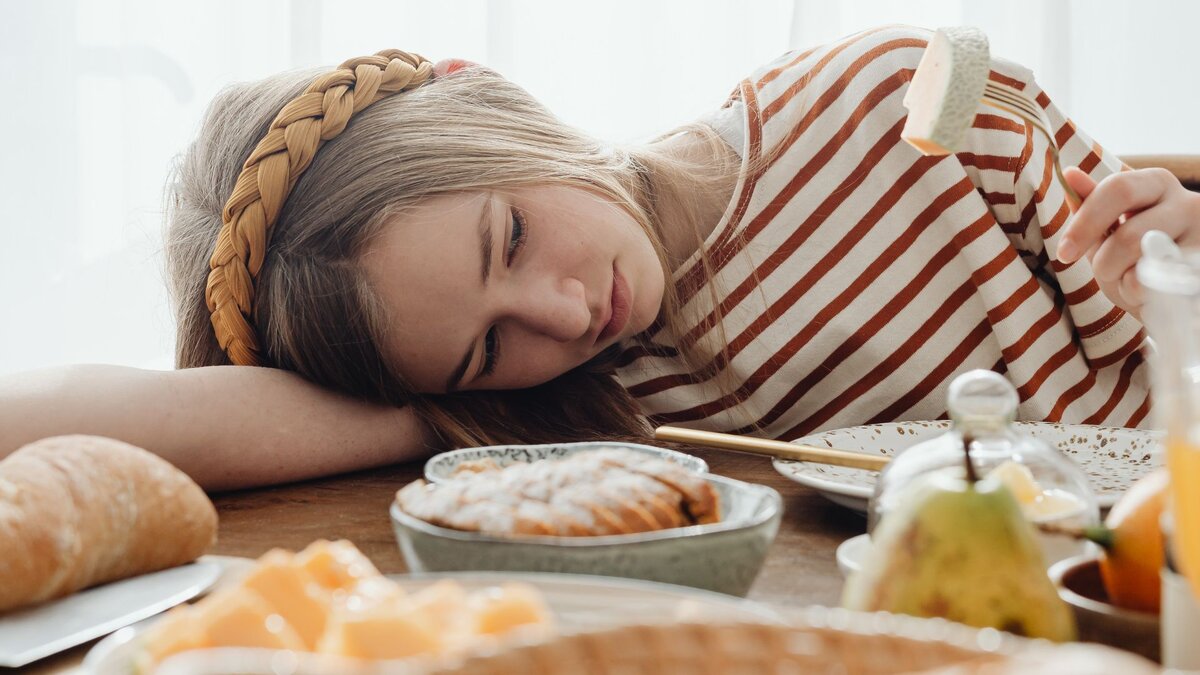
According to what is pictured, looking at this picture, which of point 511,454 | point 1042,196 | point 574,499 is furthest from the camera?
point 1042,196

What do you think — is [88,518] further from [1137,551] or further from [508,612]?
[1137,551]

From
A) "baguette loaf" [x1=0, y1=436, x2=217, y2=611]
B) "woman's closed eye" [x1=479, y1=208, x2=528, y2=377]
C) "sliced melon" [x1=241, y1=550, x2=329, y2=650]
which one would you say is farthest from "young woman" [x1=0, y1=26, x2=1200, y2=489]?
"sliced melon" [x1=241, y1=550, x2=329, y2=650]

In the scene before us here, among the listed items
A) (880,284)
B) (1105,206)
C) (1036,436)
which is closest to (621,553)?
(1036,436)

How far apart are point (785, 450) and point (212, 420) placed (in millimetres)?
497

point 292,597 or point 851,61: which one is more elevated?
point 851,61

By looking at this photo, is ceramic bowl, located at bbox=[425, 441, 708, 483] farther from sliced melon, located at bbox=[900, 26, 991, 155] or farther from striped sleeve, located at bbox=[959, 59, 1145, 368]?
striped sleeve, located at bbox=[959, 59, 1145, 368]

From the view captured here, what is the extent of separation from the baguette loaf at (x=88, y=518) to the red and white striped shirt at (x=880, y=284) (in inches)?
29.7

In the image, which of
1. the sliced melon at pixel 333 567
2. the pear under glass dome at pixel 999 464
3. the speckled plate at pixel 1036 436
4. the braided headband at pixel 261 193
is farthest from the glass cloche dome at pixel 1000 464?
the braided headband at pixel 261 193

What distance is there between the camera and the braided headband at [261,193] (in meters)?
1.09

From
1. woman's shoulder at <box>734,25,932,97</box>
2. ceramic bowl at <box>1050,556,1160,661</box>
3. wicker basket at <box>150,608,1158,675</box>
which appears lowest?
ceramic bowl at <box>1050,556,1160,661</box>

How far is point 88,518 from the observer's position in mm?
607

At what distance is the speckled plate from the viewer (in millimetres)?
729

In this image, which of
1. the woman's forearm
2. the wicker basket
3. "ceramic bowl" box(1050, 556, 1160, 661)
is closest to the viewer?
the wicker basket

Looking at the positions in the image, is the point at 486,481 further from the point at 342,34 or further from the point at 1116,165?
the point at 342,34
